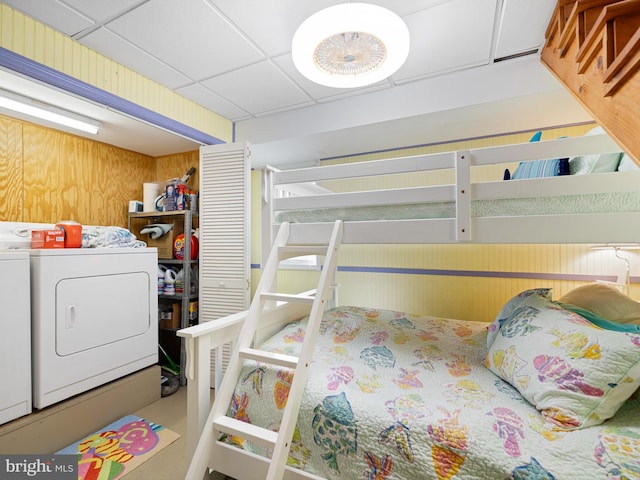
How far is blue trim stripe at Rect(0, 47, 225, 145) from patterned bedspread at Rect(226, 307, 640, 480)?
6.55ft

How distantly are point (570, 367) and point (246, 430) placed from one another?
1.29 meters

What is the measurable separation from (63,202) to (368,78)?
272 cm

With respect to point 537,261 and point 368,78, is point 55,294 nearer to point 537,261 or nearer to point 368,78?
point 368,78

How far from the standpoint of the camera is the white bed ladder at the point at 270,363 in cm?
115

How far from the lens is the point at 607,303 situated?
1.57 meters

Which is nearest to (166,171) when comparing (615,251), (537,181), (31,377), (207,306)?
(207,306)

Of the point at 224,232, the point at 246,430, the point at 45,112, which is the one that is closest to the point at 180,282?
the point at 224,232

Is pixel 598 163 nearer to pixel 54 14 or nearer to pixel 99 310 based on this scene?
pixel 54 14

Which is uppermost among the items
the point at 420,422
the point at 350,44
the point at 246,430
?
the point at 350,44

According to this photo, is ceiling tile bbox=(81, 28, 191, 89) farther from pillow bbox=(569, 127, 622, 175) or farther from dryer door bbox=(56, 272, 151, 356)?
pillow bbox=(569, 127, 622, 175)

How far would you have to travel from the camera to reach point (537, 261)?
2.49 metres

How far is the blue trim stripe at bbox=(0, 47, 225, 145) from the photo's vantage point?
5.21 ft

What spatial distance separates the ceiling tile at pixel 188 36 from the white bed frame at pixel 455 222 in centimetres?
Answer: 106

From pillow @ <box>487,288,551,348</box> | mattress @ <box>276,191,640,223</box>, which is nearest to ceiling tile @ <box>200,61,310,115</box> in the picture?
mattress @ <box>276,191,640,223</box>
